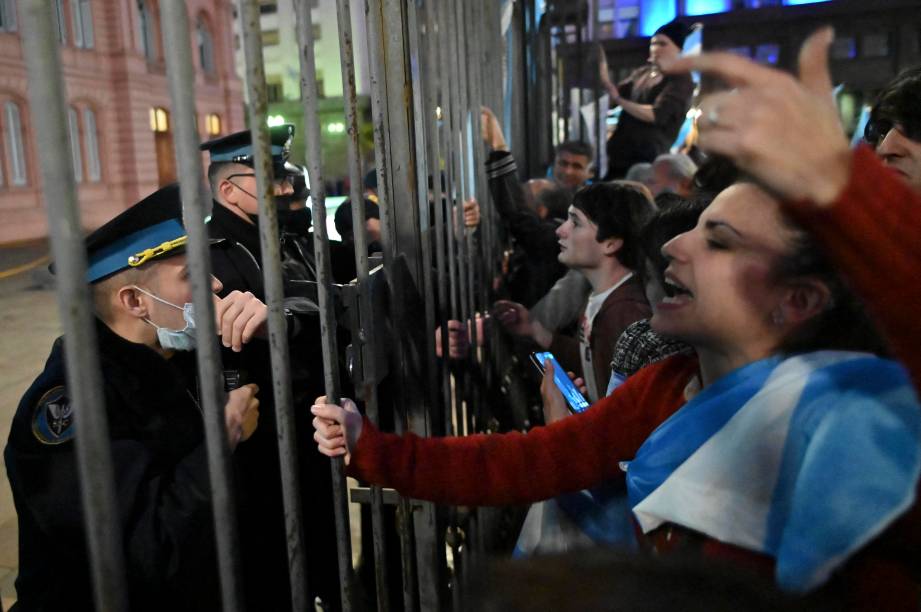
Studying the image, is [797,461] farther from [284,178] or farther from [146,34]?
[146,34]

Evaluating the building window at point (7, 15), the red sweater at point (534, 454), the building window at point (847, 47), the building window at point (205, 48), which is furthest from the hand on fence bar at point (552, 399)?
the building window at point (205, 48)

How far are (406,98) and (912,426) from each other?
1.29 meters

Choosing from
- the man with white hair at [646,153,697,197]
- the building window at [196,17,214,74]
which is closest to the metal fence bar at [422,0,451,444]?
the man with white hair at [646,153,697,197]

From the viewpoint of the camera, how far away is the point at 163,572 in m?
1.30

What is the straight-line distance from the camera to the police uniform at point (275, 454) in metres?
1.76

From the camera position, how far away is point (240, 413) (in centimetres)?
141

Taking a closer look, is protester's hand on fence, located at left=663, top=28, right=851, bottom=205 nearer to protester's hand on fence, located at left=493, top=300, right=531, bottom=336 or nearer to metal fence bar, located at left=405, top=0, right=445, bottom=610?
metal fence bar, located at left=405, top=0, right=445, bottom=610

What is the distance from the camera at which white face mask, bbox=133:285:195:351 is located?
1442 mm

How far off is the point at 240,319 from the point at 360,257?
0.33 metres

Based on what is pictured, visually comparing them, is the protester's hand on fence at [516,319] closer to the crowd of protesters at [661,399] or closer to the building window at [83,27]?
the crowd of protesters at [661,399]

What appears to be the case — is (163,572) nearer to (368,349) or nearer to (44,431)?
(44,431)

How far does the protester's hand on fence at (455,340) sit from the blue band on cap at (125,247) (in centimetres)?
104

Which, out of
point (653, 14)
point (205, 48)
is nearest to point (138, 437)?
point (653, 14)

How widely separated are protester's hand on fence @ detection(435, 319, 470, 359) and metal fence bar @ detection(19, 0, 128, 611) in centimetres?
156
